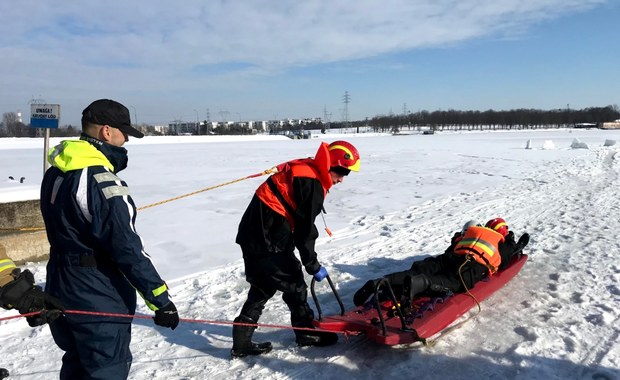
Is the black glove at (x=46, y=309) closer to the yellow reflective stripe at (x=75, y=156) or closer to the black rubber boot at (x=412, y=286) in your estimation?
the yellow reflective stripe at (x=75, y=156)

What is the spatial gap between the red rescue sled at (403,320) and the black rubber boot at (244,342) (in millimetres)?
516

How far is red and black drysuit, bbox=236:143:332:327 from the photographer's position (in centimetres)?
328

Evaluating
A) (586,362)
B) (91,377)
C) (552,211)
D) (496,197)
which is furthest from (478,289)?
(496,197)

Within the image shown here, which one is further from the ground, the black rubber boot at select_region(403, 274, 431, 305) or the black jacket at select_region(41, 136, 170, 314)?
the black jacket at select_region(41, 136, 170, 314)

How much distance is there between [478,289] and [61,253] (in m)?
3.58

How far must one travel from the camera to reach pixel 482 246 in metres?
4.70

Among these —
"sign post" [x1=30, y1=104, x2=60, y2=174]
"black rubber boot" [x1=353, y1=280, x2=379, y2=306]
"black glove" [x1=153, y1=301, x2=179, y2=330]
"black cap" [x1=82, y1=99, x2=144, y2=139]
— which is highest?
"sign post" [x1=30, y1=104, x2=60, y2=174]

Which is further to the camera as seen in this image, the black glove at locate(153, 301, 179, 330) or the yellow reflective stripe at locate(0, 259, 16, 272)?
the black glove at locate(153, 301, 179, 330)

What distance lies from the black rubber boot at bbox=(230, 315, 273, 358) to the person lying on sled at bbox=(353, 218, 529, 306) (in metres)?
0.98

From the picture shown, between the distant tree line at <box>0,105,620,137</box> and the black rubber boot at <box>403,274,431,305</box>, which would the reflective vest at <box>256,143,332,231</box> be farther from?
the distant tree line at <box>0,105,620,137</box>

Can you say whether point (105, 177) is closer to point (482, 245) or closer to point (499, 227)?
point (482, 245)

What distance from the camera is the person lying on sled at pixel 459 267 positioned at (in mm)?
3930

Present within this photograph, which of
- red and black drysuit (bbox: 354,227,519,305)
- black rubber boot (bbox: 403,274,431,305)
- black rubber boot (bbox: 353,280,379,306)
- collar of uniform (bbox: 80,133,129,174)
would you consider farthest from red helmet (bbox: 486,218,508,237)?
collar of uniform (bbox: 80,133,129,174)

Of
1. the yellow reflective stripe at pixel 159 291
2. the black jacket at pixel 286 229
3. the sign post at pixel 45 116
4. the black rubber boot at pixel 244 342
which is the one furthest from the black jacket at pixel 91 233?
the sign post at pixel 45 116
